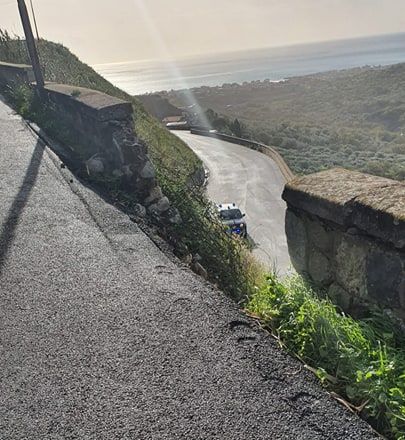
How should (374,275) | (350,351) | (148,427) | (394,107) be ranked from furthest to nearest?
(394,107) → (374,275) → (350,351) → (148,427)

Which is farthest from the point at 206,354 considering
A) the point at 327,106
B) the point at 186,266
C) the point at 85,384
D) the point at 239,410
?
the point at 327,106

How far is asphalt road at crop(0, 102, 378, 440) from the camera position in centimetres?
217

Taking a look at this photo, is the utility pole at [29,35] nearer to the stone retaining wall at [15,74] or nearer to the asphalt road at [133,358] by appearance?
the stone retaining wall at [15,74]

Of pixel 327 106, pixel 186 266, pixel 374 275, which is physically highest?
pixel 374 275

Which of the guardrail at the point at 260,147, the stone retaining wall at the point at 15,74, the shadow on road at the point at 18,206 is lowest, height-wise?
the guardrail at the point at 260,147

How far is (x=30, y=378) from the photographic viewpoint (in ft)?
8.46

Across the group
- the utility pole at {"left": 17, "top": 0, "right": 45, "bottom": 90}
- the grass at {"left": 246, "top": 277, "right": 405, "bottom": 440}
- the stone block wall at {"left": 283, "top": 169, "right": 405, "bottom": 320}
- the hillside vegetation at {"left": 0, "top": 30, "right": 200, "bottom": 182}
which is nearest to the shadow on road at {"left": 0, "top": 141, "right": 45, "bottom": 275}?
the grass at {"left": 246, "top": 277, "right": 405, "bottom": 440}

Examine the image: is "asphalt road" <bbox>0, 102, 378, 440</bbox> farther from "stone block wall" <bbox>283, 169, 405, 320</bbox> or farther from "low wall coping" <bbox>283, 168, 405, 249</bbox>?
"low wall coping" <bbox>283, 168, 405, 249</bbox>

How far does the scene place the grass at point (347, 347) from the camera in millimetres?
2076

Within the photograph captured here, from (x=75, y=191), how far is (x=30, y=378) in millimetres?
3415

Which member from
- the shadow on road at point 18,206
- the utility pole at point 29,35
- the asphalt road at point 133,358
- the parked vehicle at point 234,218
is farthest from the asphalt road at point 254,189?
the asphalt road at point 133,358

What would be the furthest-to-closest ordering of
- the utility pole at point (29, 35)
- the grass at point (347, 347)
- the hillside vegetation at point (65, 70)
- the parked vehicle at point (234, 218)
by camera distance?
the hillside vegetation at point (65, 70)
the parked vehicle at point (234, 218)
the utility pole at point (29, 35)
the grass at point (347, 347)

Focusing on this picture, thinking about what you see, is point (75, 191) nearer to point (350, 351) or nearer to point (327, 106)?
point (350, 351)

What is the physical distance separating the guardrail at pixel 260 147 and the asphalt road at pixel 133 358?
20.3 meters
